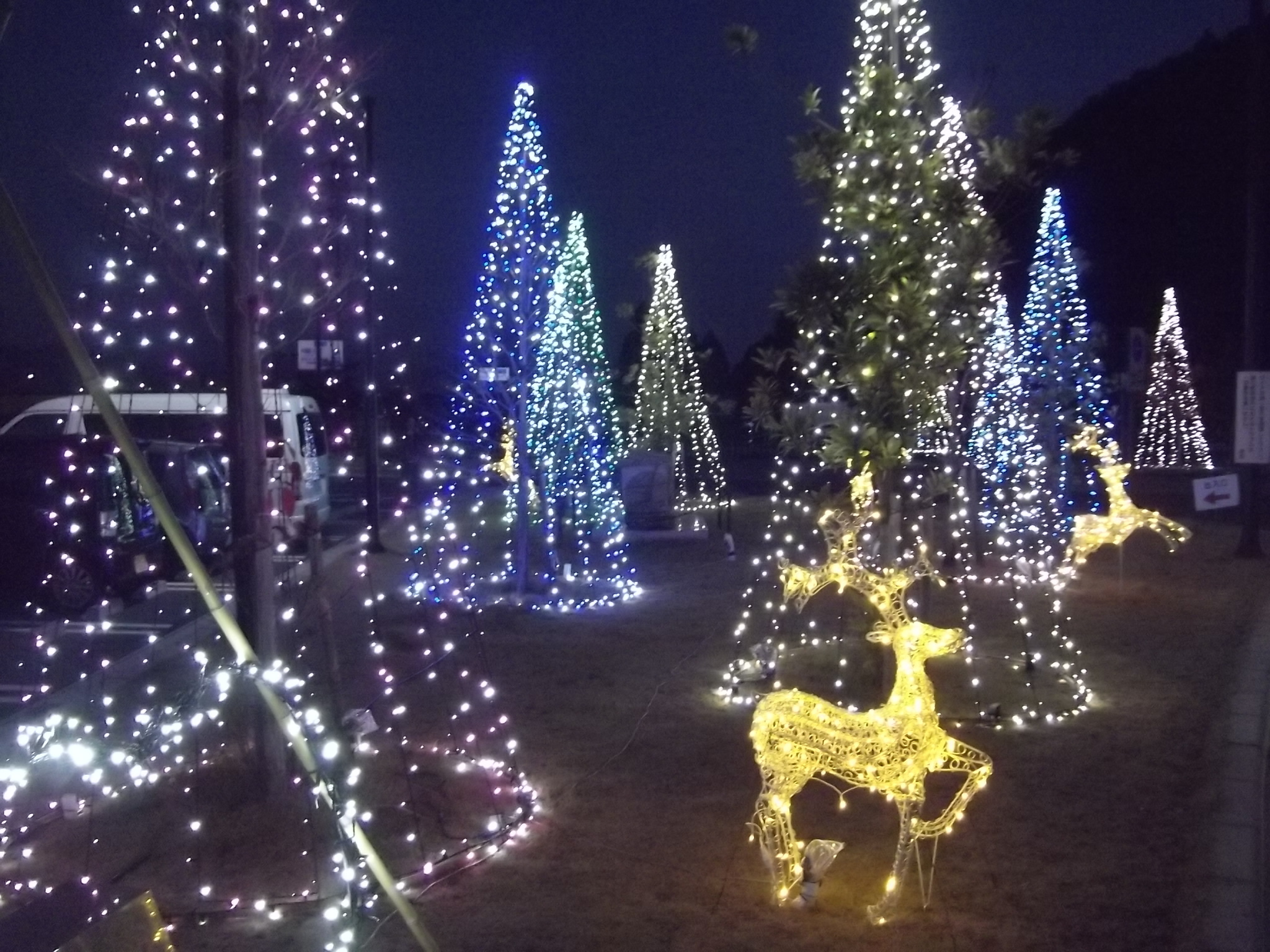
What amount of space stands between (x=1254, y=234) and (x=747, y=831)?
13.9 metres

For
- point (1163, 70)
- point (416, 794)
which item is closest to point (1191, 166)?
point (1163, 70)

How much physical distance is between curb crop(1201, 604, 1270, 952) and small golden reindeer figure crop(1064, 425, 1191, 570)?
410 cm

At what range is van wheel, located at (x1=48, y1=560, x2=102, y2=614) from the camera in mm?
12961

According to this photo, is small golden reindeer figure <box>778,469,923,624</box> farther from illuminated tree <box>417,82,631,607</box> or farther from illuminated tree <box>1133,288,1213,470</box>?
illuminated tree <box>1133,288,1213,470</box>

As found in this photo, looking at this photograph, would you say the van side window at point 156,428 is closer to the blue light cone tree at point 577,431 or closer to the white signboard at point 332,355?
the white signboard at point 332,355

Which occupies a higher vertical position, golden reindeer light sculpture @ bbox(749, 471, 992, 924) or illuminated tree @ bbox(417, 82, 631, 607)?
illuminated tree @ bbox(417, 82, 631, 607)

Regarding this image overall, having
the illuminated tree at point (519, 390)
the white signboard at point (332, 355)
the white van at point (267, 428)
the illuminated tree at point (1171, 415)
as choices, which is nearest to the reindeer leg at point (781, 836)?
the white van at point (267, 428)

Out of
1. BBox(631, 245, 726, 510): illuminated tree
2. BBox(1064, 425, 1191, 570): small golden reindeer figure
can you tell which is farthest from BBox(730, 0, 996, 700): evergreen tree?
BBox(631, 245, 726, 510): illuminated tree

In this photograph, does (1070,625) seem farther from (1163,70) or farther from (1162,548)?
(1163,70)

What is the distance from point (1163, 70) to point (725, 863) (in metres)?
41.6

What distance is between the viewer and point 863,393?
795 cm

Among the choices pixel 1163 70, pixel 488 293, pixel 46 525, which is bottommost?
pixel 46 525

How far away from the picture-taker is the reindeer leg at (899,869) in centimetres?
523

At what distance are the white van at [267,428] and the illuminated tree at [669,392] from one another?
8.37 m
